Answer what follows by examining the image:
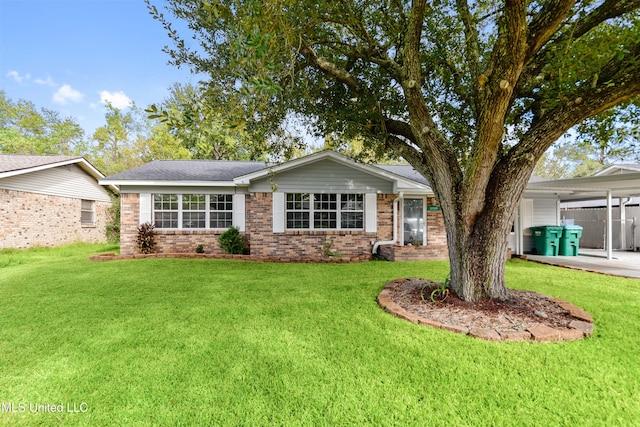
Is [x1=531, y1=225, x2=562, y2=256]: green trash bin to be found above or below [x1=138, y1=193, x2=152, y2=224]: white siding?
below

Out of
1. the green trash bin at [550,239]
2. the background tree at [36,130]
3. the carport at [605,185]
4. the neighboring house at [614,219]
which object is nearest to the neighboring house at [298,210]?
the carport at [605,185]

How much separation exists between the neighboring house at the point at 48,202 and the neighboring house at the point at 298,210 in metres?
5.53

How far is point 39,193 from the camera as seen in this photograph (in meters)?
12.8

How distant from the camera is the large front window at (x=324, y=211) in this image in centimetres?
1047

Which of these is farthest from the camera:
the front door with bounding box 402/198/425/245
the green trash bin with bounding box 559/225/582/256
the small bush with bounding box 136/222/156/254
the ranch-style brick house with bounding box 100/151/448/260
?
the front door with bounding box 402/198/425/245

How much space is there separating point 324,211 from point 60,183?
13.3 metres

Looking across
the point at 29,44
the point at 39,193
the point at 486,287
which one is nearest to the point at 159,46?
the point at 486,287

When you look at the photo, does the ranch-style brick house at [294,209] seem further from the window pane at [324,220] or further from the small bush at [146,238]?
the small bush at [146,238]

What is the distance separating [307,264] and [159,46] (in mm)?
6776

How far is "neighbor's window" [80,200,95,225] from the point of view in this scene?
15.3m

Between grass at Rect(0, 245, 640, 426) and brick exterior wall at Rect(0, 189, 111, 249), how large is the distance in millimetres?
9266

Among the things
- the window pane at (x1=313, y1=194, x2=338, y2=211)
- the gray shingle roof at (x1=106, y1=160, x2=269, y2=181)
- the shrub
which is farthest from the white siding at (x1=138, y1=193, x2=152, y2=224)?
the window pane at (x1=313, y1=194, x2=338, y2=211)

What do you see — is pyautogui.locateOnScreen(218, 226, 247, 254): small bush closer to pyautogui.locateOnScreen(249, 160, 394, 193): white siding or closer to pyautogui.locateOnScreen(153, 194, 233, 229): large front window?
pyautogui.locateOnScreen(153, 194, 233, 229): large front window

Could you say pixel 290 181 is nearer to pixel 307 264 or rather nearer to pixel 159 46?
pixel 307 264
